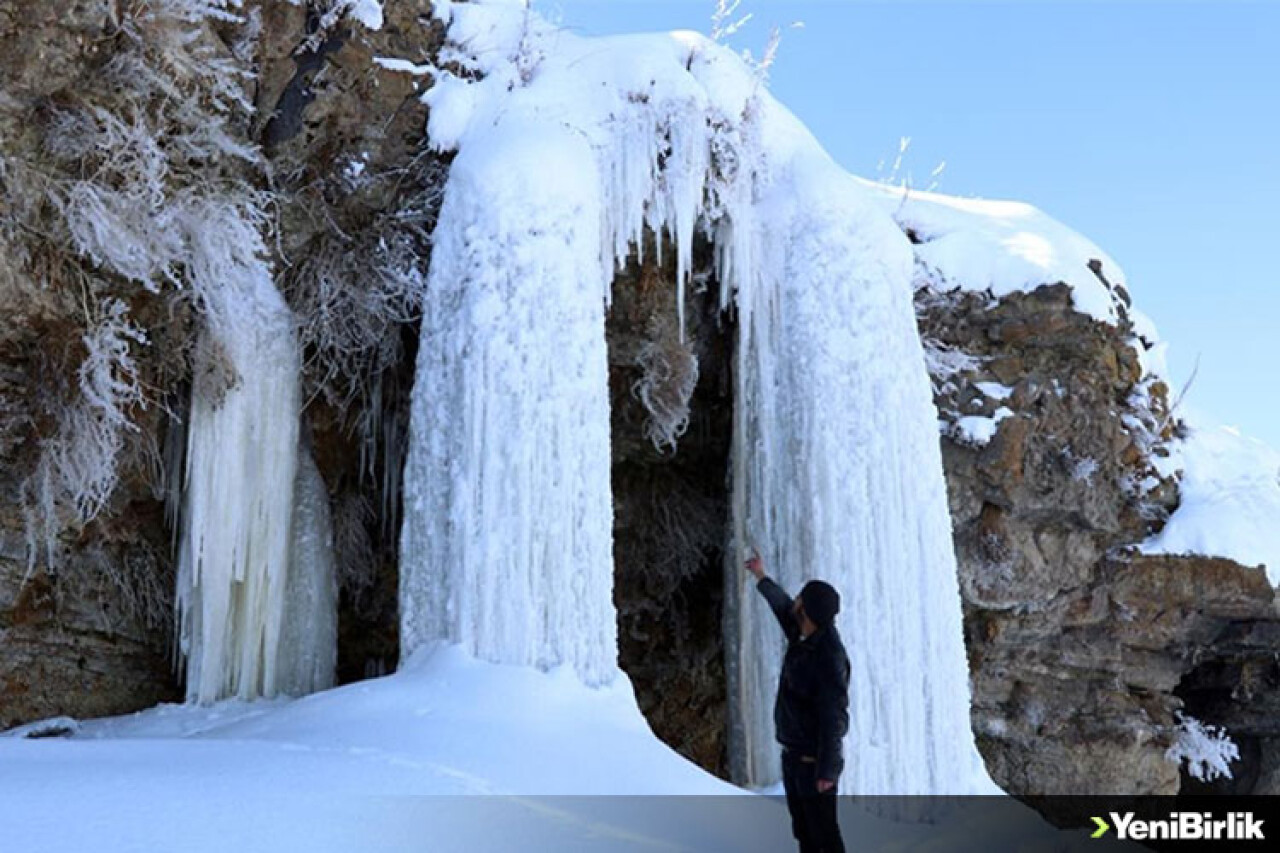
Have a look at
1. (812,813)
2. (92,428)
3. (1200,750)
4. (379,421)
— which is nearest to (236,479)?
(92,428)

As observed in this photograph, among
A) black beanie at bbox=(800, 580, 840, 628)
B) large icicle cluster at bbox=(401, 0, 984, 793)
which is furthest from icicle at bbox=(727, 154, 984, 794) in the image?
black beanie at bbox=(800, 580, 840, 628)

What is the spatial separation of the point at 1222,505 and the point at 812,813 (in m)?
6.98

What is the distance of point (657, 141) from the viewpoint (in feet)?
25.7

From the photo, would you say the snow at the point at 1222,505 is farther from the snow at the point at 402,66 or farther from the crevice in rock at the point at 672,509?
the snow at the point at 402,66

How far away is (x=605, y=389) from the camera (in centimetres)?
702

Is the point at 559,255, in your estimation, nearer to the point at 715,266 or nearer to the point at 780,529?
the point at 715,266

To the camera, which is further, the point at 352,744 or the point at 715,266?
the point at 715,266

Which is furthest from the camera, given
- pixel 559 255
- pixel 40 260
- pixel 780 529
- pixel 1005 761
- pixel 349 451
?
pixel 1005 761

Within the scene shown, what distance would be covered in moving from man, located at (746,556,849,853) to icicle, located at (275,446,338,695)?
3.74 metres

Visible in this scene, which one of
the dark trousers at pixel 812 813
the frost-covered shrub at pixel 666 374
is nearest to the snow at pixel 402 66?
the frost-covered shrub at pixel 666 374

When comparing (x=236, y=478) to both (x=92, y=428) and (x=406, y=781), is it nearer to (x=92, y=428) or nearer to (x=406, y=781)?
(x=92, y=428)

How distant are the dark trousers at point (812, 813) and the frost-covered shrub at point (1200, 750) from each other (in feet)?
22.4

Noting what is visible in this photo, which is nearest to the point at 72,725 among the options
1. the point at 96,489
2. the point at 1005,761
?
the point at 96,489

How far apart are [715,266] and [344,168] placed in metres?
2.41
